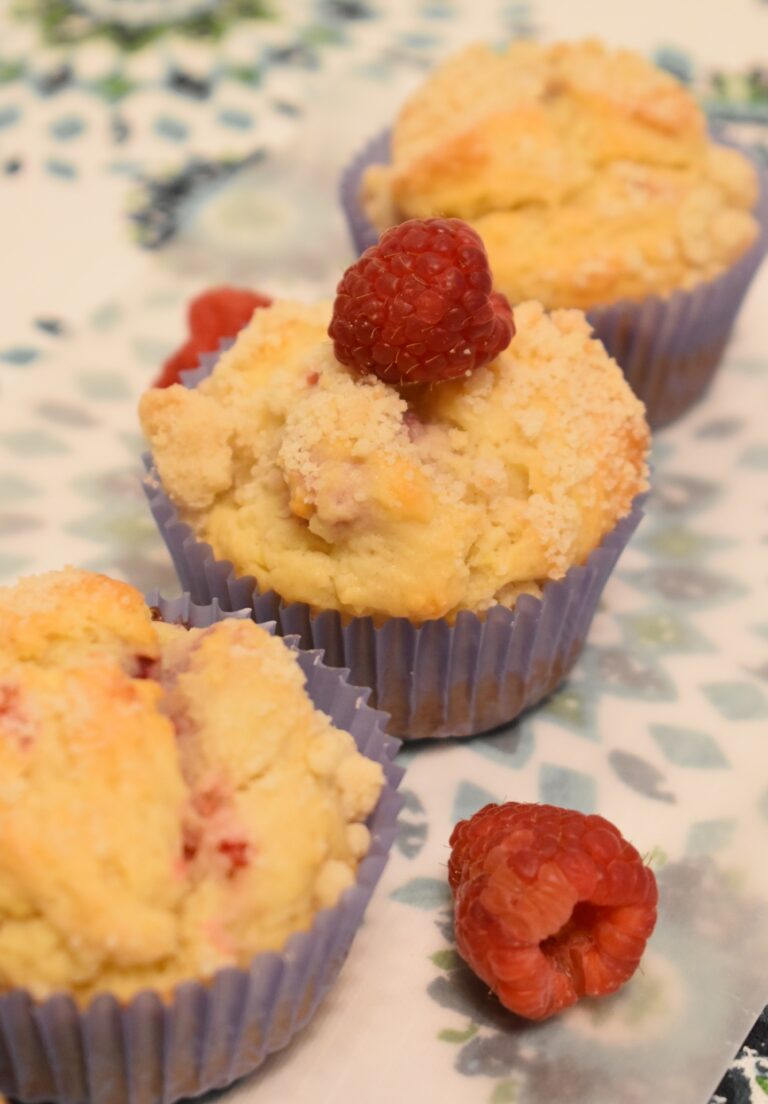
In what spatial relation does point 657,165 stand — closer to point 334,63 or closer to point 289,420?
point 289,420

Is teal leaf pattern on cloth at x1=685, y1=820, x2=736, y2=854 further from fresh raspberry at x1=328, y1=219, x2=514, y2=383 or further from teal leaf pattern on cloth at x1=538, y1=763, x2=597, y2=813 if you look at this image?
fresh raspberry at x1=328, y1=219, x2=514, y2=383

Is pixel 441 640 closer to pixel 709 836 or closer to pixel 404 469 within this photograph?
pixel 404 469

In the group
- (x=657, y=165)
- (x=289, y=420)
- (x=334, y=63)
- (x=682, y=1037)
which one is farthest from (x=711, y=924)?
(x=334, y=63)

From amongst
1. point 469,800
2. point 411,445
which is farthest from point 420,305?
point 469,800

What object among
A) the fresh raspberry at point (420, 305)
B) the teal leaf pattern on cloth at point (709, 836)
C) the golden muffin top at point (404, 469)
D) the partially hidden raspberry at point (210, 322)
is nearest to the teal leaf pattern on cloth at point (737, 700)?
the teal leaf pattern on cloth at point (709, 836)

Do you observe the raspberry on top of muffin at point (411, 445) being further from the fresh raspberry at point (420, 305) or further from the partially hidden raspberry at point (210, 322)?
the partially hidden raspberry at point (210, 322)

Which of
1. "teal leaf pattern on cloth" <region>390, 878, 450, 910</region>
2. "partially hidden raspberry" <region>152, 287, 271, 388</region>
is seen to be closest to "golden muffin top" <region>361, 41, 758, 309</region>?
"partially hidden raspberry" <region>152, 287, 271, 388</region>
